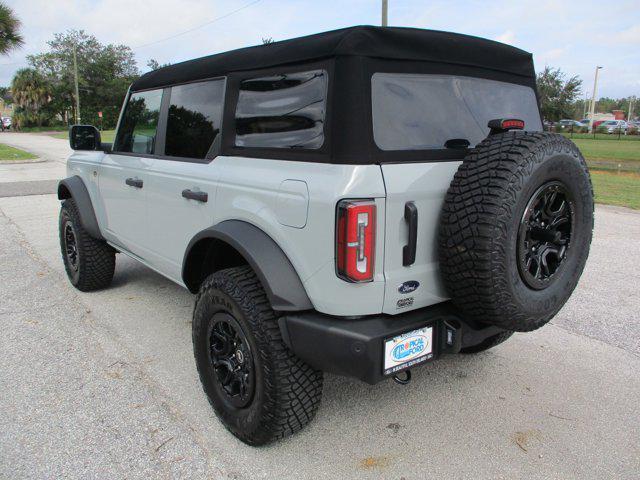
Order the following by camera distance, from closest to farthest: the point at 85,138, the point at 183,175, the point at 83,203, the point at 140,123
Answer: the point at 183,175
the point at 140,123
the point at 85,138
the point at 83,203

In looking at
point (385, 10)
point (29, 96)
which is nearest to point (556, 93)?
point (385, 10)

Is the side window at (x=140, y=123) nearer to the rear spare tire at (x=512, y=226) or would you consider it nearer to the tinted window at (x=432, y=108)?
the tinted window at (x=432, y=108)

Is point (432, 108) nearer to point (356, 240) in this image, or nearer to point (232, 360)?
point (356, 240)

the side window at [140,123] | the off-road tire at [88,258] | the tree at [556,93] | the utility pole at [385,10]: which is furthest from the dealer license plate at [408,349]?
the tree at [556,93]

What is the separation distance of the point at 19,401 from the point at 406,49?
281 cm

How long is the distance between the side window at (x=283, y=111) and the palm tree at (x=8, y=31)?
74.6 ft

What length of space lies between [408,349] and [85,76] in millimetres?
75774

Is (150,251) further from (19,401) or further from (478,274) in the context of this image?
(478,274)

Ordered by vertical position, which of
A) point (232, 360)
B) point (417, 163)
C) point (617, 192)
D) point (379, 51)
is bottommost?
point (232, 360)

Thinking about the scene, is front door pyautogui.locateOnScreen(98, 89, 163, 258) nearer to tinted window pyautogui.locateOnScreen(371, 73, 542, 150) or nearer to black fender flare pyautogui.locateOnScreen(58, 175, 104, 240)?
black fender flare pyautogui.locateOnScreen(58, 175, 104, 240)

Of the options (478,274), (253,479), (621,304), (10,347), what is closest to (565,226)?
(478,274)

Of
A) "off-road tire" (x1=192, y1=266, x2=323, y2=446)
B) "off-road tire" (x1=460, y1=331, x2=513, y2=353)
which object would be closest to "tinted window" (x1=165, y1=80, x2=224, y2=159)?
"off-road tire" (x1=192, y1=266, x2=323, y2=446)

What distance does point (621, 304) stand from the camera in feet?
14.5

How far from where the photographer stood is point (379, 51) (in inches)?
87.4
